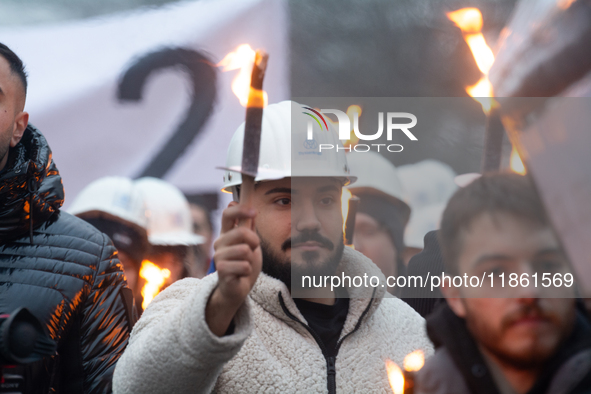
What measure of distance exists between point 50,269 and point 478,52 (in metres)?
1.80

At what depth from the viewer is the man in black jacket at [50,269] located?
6.64 feet

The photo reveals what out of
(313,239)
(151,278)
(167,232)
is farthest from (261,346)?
(167,232)

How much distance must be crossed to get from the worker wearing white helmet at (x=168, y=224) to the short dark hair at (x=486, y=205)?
3.98 m

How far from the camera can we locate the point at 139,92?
5.55m

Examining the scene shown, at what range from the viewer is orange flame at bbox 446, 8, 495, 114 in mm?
995

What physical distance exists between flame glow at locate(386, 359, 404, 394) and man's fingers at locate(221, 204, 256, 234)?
37.9 inches

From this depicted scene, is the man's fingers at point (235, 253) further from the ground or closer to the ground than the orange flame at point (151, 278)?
further from the ground

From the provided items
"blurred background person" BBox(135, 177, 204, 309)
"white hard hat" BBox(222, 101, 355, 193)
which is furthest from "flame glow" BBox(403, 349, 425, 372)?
"blurred background person" BBox(135, 177, 204, 309)

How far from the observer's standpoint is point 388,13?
671 centimetres

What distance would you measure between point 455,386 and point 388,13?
21.3 ft

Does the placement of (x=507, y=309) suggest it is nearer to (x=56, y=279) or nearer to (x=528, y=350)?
(x=528, y=350)

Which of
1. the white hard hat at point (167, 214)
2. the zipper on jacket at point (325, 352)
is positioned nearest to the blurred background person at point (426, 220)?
the zipper on jacket at point (325, 352)

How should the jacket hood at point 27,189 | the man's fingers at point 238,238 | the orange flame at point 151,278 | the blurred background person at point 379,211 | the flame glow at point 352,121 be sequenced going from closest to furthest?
the man's fingers at point 238,238 → the flame glow at point 352,121 → the blurred background person at point 379,211 → the jacket hood at point 27,189 → the orange flame at point 151,278

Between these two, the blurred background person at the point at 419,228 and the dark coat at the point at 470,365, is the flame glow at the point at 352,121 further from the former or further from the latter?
the dark coat at the point at 470,365
